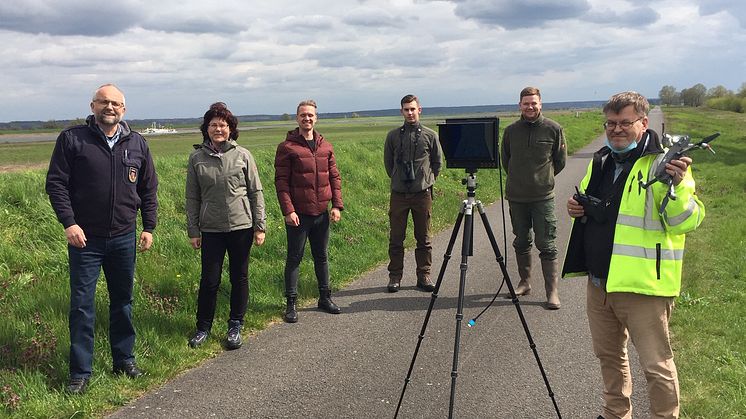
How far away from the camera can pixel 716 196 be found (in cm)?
1380

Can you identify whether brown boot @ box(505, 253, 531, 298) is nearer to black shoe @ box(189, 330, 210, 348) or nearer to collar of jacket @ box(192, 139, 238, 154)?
black shoe @ box(189, 330, 210, 348)

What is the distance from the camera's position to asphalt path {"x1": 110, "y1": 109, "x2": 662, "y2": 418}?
12.6 feet

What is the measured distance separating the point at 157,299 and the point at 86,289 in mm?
1737

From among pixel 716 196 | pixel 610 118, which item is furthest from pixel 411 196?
pixel 716 196

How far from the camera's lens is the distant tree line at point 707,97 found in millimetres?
98637

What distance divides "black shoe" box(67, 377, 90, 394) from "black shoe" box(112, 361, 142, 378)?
286mm

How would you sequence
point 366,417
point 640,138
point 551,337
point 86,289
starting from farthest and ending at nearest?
point 551,337 → point 86,289 → point 366,417 → point 640,138

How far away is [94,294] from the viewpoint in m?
4.12

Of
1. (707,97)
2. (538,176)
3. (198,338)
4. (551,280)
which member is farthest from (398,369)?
(707,97)

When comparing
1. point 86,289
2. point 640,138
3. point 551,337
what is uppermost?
point 640,138

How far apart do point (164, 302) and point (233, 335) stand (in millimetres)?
1183

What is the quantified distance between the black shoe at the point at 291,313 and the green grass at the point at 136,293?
0.16 meters

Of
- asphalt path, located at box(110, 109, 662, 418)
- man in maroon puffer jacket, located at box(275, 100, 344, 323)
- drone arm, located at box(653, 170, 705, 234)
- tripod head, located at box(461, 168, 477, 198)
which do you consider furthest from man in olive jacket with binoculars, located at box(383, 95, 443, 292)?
drone arm, located at box(653, 170, 705, 234)

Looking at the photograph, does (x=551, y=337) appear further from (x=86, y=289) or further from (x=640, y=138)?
(x=86, y=289)
